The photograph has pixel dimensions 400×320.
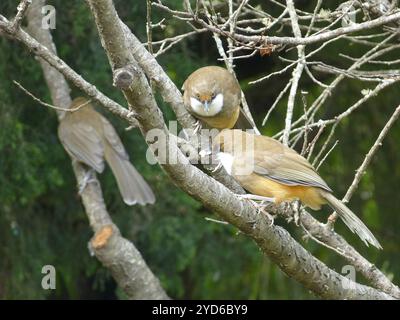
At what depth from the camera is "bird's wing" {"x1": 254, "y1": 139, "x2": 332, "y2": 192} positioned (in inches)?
175

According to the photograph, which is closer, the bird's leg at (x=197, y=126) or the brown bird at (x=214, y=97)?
the bird's leg at (x=197, y=126)

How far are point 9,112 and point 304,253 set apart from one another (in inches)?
125

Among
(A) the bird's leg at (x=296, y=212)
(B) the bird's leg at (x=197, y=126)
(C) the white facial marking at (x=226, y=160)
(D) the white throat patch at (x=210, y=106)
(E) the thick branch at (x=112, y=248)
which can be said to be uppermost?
(D) the white throat patch at (x=210, y=106)

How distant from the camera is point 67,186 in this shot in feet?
23.9

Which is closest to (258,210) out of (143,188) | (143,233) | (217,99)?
(217,99)

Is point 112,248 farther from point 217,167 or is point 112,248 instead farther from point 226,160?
point 217,167

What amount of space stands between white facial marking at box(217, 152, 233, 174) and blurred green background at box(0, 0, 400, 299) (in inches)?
78.4

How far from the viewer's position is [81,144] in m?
6.76

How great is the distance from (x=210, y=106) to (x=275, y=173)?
93cm

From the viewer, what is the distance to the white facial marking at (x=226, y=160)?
436 cm

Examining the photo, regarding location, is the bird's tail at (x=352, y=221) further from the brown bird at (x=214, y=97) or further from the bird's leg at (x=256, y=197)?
the brown bird at (x=214, y=97)

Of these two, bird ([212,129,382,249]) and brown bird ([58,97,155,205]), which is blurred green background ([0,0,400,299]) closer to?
brown bird ([58,97,155,205])

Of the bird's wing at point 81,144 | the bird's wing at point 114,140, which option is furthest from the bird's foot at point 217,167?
the bird's wing at point 114,140

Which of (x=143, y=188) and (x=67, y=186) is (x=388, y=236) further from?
(x=67, y=186)
